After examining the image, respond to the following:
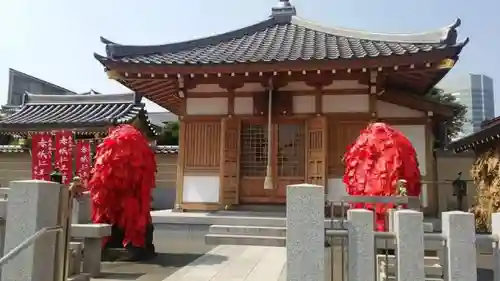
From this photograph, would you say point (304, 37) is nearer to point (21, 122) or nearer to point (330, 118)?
point (330, 118)

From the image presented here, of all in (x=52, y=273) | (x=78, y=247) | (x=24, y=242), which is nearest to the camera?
(x=24, y=242)

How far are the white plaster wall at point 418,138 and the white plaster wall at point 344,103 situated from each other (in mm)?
1016

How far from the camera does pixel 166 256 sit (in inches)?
299

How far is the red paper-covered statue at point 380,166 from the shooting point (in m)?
6.37

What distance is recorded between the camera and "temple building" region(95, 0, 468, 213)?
389 inches

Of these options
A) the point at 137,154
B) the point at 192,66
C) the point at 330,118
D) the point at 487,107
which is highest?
the point at 487,107

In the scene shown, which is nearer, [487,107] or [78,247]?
[78,247]

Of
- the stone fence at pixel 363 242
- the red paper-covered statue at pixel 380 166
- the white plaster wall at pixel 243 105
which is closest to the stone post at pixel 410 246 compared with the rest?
the stone fence at pixel 363 242

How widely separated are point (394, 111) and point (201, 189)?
5.16 m

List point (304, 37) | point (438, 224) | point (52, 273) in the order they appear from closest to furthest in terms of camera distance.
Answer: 1. point (52, 273)
2. point (438, 224)
3. point (304, 37)

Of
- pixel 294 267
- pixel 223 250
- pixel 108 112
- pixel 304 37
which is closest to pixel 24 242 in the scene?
pixel 294 267

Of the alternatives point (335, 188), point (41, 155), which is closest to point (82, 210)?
point (335, 188)

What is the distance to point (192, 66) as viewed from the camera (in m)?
9.61

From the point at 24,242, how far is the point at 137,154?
139 inches
